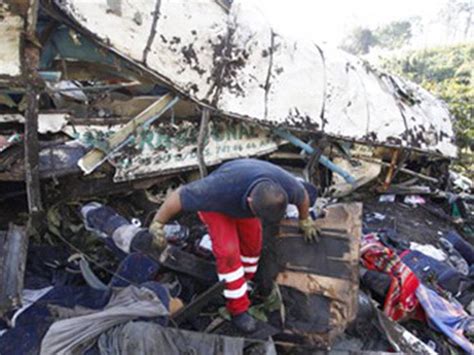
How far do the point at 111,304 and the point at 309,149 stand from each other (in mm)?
2600

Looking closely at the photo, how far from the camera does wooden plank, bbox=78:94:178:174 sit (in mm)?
3468

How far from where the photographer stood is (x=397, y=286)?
3053mm

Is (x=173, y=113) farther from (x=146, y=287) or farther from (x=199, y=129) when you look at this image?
(x=146, y=287)

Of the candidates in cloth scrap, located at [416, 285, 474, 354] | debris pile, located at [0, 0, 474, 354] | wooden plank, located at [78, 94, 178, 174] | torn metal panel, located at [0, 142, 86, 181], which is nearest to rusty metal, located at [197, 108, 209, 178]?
debris pile, located at [0, 0, 474, 354]

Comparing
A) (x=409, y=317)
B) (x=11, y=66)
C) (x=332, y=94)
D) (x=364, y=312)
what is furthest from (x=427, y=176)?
(x=11, y=66)

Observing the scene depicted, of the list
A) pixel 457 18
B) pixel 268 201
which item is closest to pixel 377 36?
pixel 457 18

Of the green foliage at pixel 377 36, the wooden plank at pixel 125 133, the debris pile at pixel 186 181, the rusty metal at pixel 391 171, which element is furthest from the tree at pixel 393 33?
the wooden plank at pixel 125 133

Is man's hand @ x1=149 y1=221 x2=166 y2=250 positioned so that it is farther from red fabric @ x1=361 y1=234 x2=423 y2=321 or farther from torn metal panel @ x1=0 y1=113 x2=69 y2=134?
red fabric @ x1=361 y1=234 x2=423 y2=321

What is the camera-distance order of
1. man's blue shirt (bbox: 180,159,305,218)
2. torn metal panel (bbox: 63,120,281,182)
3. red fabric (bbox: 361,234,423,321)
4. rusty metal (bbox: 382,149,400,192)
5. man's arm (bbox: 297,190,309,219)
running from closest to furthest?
man's blue shirt (bbox: 180,159,305,218) → man's arm (bbox: 297,190,309,219) → red fabric (bbox: 361,234,423,321) → torn metal panel (bbox: 63,120,281,182) → rusty metal (bbox: 382,149,400,192)

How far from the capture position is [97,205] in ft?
12.1

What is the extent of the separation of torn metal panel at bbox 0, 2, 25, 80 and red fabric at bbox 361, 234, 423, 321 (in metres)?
2.93

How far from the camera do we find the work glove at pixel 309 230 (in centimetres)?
→ 288

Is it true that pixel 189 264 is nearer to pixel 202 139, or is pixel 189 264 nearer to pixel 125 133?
pixel 125 133

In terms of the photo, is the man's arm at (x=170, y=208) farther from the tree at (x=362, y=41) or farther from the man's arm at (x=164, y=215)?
the tree at (x=362, y=41)
